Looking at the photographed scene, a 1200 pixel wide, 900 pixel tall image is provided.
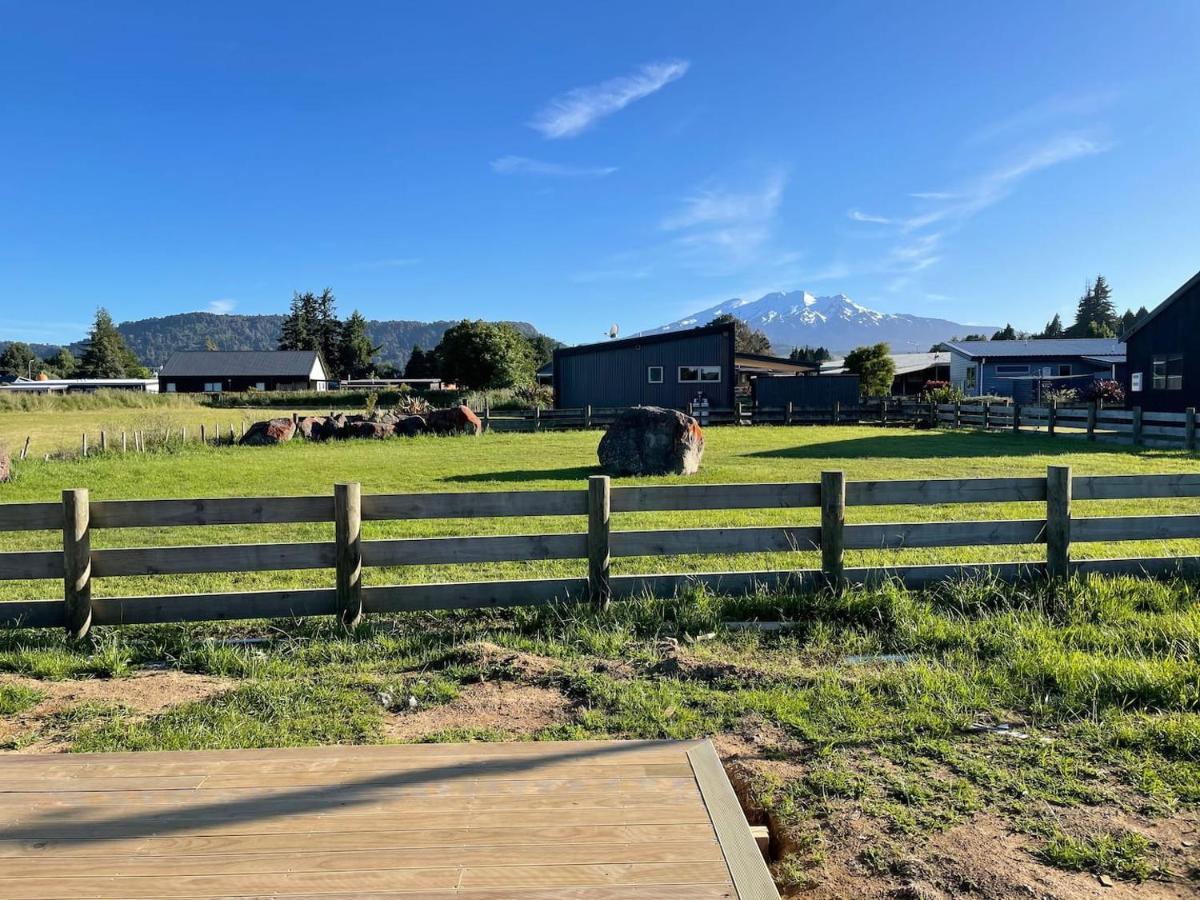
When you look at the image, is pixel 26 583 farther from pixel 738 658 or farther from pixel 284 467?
pixel 284 467

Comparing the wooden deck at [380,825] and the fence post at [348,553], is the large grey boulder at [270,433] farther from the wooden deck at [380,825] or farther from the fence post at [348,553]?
the wooden deck at [380,825]

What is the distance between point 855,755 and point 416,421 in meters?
25.4

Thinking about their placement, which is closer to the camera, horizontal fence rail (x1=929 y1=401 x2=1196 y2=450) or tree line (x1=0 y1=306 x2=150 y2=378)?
horizontal fence rail (x1=929 y1=401 x2=1196 y2=450)

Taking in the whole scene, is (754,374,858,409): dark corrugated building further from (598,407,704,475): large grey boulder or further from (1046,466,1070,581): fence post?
(1046,466,1070,581): fence post

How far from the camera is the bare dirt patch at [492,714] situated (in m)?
4.09

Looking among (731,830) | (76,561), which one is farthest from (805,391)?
(731,830)

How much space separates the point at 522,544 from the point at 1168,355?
2738cm

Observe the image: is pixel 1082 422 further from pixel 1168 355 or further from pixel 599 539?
pixel 599 539

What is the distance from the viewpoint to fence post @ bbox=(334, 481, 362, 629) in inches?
222

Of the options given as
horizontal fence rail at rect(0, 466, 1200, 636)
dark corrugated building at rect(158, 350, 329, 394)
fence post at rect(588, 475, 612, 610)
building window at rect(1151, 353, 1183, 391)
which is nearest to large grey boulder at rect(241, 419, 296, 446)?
horizontal fence rail at rect(0, 466, 1200, 636)

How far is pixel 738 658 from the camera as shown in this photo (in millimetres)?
5105

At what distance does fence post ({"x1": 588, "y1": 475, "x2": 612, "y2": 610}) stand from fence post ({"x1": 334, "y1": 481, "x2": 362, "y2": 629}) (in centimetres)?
165

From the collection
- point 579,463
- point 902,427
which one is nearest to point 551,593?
point 579,463

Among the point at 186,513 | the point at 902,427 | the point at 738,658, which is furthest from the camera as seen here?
the point at 902,427
